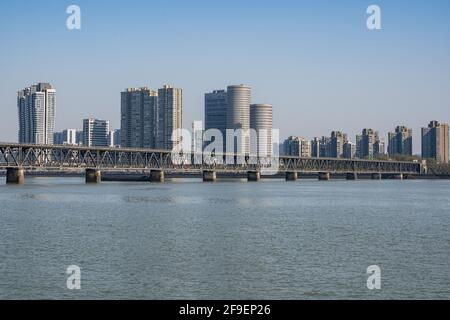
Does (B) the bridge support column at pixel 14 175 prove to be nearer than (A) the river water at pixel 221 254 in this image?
No

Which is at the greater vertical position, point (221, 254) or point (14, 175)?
point (14, 175)

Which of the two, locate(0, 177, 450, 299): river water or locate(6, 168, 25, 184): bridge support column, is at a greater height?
locate(6, 168, 25, 184): bridge support column

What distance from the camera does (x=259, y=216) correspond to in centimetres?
8112

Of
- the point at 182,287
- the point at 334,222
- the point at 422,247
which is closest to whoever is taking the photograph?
the point at 182,287

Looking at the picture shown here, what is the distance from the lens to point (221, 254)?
47844 mm

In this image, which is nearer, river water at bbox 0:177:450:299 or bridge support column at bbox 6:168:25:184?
river water at bbox 0:177:450:299

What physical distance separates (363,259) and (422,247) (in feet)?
27.9

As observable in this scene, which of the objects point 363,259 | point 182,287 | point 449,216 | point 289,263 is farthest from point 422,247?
point 449,216

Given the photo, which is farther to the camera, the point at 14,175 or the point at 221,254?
the point at 14,175

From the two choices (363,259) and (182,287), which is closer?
(182,287)

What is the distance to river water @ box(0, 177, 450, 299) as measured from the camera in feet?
120

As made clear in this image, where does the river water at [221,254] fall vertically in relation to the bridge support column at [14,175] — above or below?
below

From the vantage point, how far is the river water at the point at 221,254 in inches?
1437
